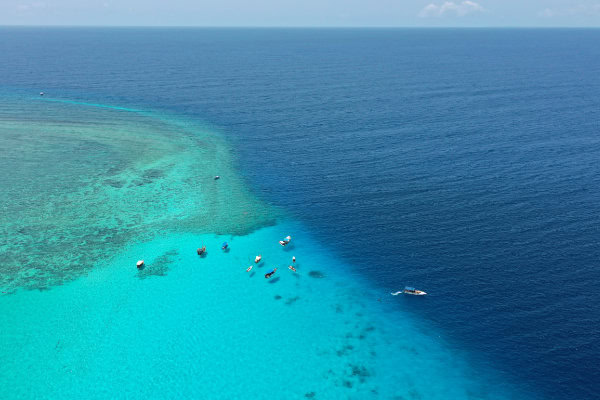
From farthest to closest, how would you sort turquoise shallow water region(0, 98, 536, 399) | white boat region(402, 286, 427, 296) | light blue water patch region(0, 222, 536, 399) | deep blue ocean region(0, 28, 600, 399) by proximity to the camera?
1. white boat region(402, 286, 427, 296)
2. deep blue ocean region(0, 28, 600, 399)
3. turquoise shallow water region(0, 98, 536, 399)
4. light blue water patch region(0, 222, 536, 399)

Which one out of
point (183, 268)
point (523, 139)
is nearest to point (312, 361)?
point (183, 268)

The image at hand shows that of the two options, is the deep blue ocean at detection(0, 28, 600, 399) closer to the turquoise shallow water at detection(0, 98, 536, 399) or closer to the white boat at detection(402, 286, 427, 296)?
the white boat at detection(402, 286, 427, 296)

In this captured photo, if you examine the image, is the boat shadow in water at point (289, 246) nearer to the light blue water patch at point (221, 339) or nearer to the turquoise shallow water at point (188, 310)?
the turquoise shallow water at point (188, 310)

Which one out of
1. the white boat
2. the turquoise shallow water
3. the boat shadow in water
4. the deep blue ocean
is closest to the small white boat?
the white boat

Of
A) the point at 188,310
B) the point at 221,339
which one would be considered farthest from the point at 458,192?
the point at 188,310

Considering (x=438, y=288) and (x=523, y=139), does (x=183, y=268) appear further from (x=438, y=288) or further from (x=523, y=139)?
(x=523, y=139)

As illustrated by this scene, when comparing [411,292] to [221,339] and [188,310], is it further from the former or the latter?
[188,310]

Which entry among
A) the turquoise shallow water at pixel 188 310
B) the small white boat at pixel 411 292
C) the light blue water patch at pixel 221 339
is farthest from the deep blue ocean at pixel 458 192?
the light blue water patch at pixel 221 339
